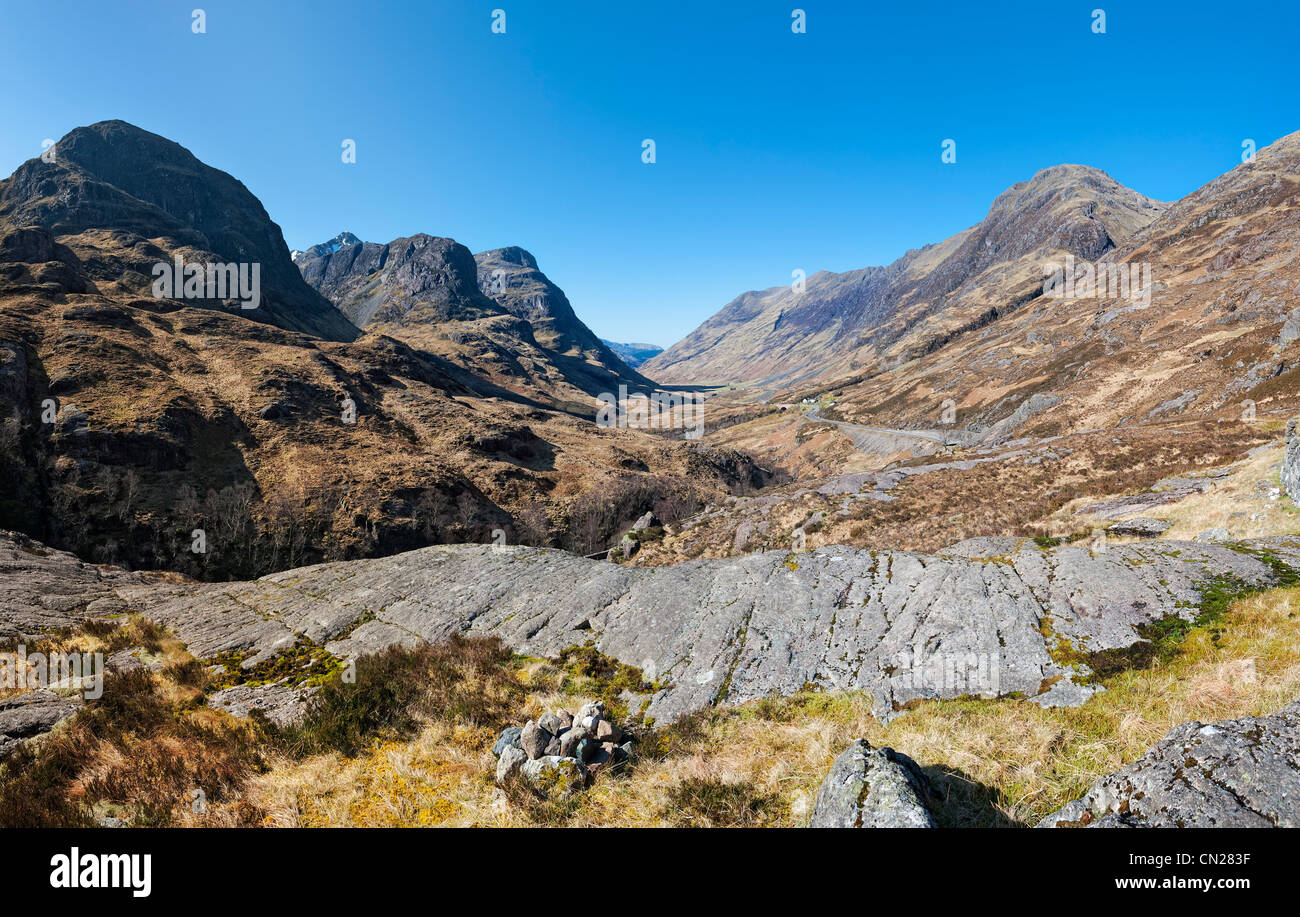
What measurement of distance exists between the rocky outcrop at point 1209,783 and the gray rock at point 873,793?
1.33 meters

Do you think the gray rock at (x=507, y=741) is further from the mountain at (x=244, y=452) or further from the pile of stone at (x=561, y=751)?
the mountain at (x=244, y=452)

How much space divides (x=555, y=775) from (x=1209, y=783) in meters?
7.13

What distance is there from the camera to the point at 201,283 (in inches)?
4958

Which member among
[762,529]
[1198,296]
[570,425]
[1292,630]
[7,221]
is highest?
[7,221]

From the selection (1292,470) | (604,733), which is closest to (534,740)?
(604,733)

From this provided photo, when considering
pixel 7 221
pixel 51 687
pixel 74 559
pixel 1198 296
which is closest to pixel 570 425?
pixel 74 559
